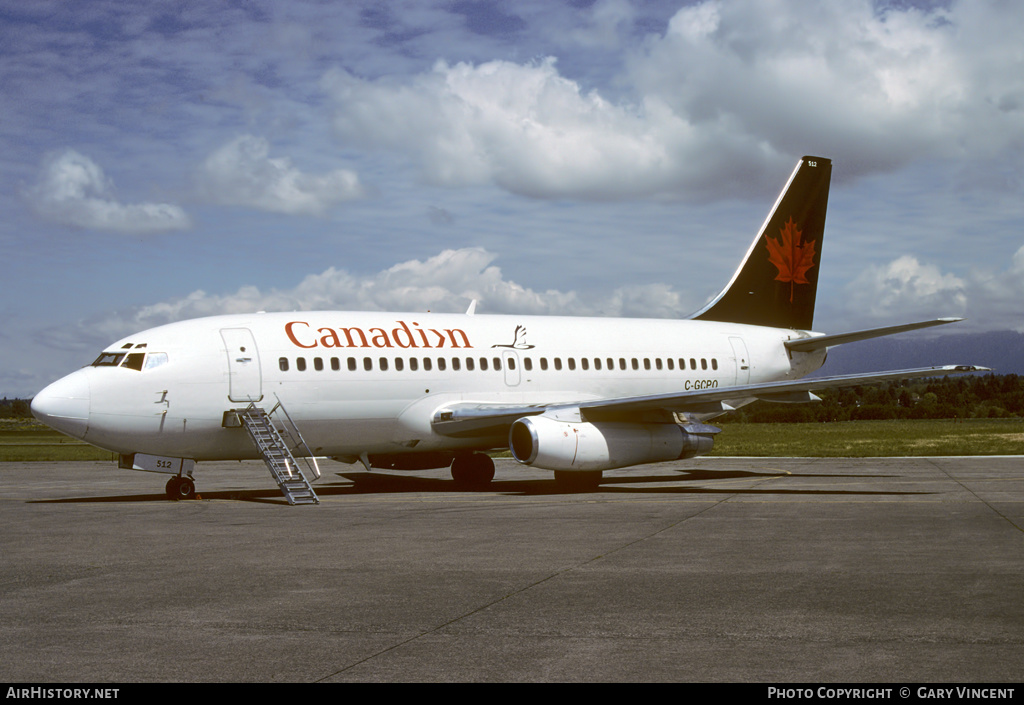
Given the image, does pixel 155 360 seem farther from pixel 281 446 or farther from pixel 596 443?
pixel 596 443

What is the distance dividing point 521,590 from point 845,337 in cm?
2157

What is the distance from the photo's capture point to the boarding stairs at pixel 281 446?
21.5 m

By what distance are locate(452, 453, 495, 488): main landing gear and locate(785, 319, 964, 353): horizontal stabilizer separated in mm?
10861

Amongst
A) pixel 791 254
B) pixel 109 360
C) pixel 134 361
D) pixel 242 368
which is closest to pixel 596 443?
pixel 242 368

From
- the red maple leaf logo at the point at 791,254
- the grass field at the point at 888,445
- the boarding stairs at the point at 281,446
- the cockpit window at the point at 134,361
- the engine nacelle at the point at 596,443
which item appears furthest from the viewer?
the grass field at the point at 888,445

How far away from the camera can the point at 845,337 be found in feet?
97.0

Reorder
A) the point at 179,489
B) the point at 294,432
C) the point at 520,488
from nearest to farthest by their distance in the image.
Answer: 1. the point at 179,489
2. the point at 294,432
3. the point at 520,488

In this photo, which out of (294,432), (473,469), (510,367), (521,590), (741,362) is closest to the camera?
(521,590)

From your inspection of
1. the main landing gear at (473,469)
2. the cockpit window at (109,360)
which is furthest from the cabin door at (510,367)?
the cockpit window at (109,360)

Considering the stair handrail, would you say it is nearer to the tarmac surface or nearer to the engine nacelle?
the tarmac surface

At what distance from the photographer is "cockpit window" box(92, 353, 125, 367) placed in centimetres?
2208

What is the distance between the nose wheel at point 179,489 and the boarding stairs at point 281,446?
1.94 m

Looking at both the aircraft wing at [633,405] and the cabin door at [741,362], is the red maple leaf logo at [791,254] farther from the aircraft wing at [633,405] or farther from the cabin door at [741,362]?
the aircraft wing at [633,405]
